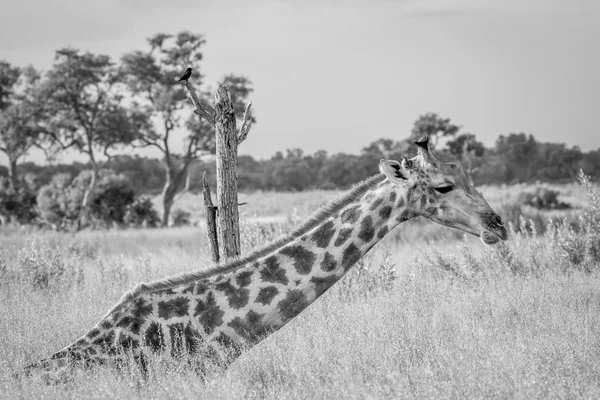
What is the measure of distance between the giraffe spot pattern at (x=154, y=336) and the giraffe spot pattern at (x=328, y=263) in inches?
55.8

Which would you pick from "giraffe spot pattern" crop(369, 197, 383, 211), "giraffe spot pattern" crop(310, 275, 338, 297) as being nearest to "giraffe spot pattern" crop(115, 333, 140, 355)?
"giraffe spot pattern" crop(310, 275, 338, 297)

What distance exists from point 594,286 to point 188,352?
6.19 metres

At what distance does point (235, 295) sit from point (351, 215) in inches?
45.0

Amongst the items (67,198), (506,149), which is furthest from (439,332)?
(506,149)

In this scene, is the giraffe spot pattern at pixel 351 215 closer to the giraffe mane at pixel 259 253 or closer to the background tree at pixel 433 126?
the giraffe mane at pixel 259 253

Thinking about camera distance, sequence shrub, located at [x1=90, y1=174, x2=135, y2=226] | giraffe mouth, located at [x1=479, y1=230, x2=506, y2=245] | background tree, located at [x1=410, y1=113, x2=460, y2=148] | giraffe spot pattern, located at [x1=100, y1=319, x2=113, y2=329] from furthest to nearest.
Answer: background tree, located at [x1=410, y1=113, x2=460, y2=148]
shrub, located at [x1=90, y1=174, x2=135, y2=226]
giraffe spot pattern, located at [x1=100, y1=319, x2=113, y2=329]
giraffe mouth, located at [x1=479, y1=230, x2=506, y2=245]

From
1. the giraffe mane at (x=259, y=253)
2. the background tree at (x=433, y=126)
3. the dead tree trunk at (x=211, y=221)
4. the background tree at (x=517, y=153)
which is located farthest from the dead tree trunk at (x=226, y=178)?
the background tree at (x=517, y=153)

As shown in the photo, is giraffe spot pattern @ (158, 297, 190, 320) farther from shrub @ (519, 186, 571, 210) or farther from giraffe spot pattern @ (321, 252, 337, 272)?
shrub @ (519, 186, 571, 210)

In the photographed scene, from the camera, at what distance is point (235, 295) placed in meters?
5.42

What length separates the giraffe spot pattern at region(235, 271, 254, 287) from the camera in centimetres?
544

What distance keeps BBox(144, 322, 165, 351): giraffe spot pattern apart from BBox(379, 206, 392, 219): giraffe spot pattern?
2011 mm

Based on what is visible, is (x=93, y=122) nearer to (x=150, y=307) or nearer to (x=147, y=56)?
(x=147, y=56)

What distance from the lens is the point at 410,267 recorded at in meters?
12.4

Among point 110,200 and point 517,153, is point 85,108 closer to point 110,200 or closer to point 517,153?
point 110,200
